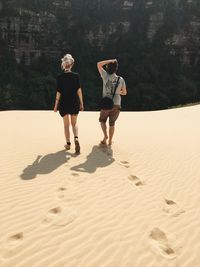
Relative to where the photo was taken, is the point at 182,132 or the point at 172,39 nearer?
the point at 182,132

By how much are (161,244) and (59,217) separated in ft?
4.53

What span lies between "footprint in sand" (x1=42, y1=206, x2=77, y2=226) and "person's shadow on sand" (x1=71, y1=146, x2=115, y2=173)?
1940mm

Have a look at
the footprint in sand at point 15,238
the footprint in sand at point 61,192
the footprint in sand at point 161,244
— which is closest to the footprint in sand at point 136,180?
Result: the footprint in sand at point 61,192

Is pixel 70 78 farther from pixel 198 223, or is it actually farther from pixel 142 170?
pixel 198 223

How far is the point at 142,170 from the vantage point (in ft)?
27.3

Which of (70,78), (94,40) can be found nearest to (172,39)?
(94,40)

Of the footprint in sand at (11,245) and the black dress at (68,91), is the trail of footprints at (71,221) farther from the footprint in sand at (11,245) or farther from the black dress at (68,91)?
the black dress at (68,91)

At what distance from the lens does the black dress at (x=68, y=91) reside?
830 centimetres

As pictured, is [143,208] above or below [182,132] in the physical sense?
above

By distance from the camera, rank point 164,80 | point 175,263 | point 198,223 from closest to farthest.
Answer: point 175,263 < point 198,223 < point 164,80

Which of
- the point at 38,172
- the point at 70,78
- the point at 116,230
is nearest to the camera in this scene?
the point at 116,230

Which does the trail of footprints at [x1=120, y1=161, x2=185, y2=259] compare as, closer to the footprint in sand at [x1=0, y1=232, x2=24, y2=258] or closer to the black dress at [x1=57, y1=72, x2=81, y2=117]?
the footprint in sand at [x1=0, y1=232, x2=24, y2=258]

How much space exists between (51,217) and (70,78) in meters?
3.60

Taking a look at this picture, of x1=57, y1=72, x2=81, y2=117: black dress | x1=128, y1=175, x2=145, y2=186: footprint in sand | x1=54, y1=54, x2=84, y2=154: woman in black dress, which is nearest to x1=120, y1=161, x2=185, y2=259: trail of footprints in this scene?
x1=128, y1=175, x2=145, y2=186: footprint in sand
